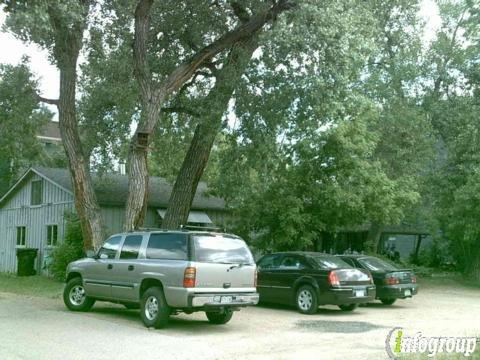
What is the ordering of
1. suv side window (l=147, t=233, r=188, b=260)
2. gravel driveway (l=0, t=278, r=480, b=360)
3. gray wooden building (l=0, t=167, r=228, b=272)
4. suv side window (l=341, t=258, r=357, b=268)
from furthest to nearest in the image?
gray wooden building (l=0, t=167, r=228, b=272), suv side window (l=341, t=258, r=357, b=268), suv side window (l=147, t=233, r=188, b=260), gravel driveway (l=0, t=278, r=480, b=360)

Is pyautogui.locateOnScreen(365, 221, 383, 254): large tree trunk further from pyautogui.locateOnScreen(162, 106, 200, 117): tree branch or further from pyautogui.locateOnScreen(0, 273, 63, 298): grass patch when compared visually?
pyautogui.locateOnScreen(0, 273, 63, 298): grass patch

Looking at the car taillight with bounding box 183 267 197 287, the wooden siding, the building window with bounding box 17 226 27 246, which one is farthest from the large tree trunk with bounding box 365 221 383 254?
the car taillight with bounding box 183 267 197 287

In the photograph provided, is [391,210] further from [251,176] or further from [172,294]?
[172,294]

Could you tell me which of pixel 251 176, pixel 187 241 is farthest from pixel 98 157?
pixel 187 241

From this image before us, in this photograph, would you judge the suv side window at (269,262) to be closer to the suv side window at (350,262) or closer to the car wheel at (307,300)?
the car wheel at (307,300)

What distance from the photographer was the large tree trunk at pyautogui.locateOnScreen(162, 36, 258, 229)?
1919 cm

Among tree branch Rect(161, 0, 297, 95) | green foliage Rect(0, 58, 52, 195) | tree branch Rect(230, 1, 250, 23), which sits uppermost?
tree branch Rect(230, 1, 250, 23)

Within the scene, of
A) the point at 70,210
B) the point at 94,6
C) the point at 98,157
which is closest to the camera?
the point at 94,6

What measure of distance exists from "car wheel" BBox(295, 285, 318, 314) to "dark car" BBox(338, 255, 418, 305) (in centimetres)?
227

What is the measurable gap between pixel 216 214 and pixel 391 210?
9.54 meters

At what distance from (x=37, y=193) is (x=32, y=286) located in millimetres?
8277

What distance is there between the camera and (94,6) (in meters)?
19.4

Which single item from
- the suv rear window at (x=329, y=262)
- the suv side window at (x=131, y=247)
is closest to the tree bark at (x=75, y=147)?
the suv side window at (x=131, y=247)
